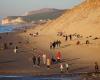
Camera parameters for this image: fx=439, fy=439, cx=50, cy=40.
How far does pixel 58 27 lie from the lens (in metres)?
95.2

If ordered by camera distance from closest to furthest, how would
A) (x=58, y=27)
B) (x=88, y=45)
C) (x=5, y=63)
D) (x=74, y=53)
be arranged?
(x=5, y=63) < (x=74, y=53) < (x=88, y=45) < (x=58, y=27)

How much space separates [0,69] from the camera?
34.6m

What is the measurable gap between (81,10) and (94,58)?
61.9 metres

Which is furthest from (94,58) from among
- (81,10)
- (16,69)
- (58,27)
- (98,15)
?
(81,10)

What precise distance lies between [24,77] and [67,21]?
6710 cm

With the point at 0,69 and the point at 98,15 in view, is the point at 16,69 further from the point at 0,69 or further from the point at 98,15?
the point at 98,15

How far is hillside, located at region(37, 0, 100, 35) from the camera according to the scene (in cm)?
7712

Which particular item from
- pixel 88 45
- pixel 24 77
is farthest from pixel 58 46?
pixel 24 77

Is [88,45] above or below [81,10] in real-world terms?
below

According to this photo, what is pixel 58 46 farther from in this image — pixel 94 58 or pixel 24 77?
pixel 24 77

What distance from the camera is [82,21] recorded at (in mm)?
87750

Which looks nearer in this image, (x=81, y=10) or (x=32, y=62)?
(x=32, y=62)

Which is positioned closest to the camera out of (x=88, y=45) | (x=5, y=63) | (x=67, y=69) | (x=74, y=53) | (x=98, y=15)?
(x=67, y=69)

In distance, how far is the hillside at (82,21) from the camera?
77.1 metres
